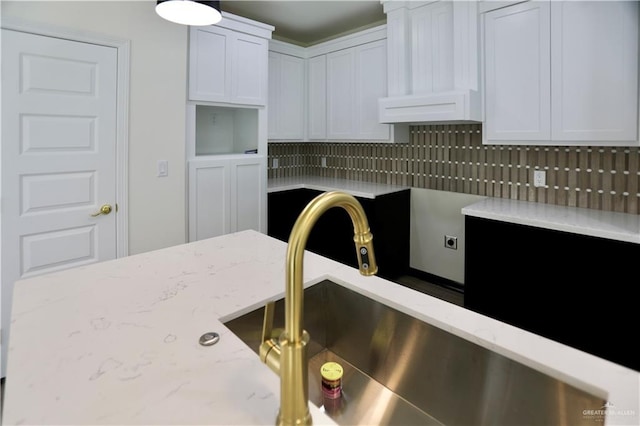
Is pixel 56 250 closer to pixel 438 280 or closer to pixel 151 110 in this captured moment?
pixel 151 110

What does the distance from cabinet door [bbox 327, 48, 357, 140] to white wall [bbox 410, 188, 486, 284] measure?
1.01 meters

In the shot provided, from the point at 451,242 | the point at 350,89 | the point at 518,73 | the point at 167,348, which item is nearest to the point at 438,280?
the point at 451,242

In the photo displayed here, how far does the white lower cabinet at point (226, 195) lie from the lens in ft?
9.98

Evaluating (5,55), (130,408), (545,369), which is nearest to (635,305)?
(545,369)

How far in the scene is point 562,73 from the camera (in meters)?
2.29

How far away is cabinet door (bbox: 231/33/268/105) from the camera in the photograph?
322 cm

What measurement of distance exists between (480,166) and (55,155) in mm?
3205

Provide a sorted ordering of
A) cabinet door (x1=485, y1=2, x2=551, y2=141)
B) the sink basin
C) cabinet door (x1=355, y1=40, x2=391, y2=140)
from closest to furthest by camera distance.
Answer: the sink basin, cabinet door (x1=485, y1=2, x2=551, y2=141), cabinet door (x1=355, y1=40, x2=391, y2=140)

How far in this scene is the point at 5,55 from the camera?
2049 millimetres

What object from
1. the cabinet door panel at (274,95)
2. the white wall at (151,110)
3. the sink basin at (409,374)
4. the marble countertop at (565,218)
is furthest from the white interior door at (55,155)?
the marble countertop at (565,218)

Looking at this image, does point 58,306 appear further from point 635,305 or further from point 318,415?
point 635,305

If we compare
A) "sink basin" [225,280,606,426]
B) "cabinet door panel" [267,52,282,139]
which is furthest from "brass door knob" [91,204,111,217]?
"sink basin" [225,280,606,426]

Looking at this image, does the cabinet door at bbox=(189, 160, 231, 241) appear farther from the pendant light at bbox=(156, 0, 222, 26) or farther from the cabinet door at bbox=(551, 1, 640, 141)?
the cabinet door at bbox=(551, 1, 640, 141)

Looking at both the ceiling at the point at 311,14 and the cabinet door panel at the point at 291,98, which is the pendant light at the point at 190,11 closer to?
the ceiling at the point at 311,14
